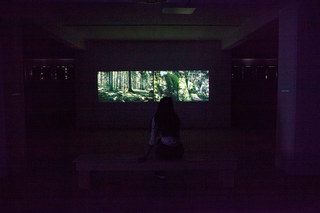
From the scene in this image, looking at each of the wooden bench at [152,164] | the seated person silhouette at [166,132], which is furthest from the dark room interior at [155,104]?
the seated person silhouette at [166,132]

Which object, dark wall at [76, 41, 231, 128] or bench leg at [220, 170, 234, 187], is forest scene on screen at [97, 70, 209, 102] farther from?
bench leg at [220, 170, 234, 187]

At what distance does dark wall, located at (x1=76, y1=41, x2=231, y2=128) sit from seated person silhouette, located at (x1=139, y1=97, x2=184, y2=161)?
687cm

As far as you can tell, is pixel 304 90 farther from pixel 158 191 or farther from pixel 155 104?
pixel 155 104

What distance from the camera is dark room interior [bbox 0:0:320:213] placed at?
408cm

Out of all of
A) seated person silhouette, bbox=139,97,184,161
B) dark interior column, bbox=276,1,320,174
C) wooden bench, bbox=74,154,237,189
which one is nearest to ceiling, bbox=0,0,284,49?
dark interior column, bbox=276,1,320,174

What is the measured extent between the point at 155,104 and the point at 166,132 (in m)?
6.89

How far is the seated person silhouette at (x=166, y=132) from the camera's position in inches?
165

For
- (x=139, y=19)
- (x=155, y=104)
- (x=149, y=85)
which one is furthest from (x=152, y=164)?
(x=149, y=85)

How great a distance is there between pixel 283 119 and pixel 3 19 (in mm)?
5588

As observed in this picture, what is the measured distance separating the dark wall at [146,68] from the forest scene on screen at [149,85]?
0.21m

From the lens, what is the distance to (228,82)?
11.3m

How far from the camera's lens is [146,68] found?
36.4 ft

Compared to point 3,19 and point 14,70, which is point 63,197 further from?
point 3,19

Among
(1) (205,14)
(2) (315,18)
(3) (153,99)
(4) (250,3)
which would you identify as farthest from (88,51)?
(2) (315,18)
